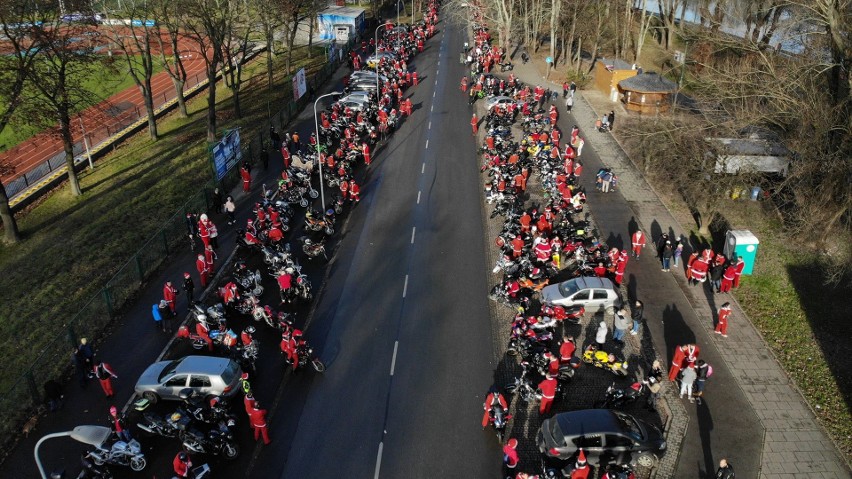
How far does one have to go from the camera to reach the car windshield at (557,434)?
50.9ft

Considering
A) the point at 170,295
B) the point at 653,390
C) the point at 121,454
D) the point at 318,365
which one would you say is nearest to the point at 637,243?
the point at 653,390

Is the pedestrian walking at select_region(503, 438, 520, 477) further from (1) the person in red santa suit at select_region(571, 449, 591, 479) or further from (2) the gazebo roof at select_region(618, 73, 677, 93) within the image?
(2) the gazebo roof at select_region(618, 73, 677, 93)

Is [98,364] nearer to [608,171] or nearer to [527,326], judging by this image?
[527,326]

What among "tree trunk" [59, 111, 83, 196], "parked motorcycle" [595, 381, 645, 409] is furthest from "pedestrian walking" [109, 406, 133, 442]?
"tree trunk" [59, 111, 83, 196]

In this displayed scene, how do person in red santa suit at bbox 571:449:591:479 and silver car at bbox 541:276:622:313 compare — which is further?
silver car at bbox 541:276:622:313

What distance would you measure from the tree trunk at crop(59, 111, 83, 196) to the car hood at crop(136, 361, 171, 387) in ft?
63.7

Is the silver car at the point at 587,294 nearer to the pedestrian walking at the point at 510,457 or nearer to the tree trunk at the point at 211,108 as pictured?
the pedestrian walking at the point at 510,457

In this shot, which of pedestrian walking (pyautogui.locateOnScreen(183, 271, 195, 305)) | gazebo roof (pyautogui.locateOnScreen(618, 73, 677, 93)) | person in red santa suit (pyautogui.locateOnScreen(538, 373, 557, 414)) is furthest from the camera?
gazebo roof (pyautogui.locateOnScreen(618, 73, 677, 93))

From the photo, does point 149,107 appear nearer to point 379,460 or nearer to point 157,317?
point 157,317

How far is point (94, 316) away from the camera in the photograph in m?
21.3

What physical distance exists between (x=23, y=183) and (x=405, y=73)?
29.3 meters

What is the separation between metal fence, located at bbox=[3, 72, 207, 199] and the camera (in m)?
35.1

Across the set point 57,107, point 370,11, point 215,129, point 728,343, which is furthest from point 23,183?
point 370,11

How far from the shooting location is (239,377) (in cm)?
1820
